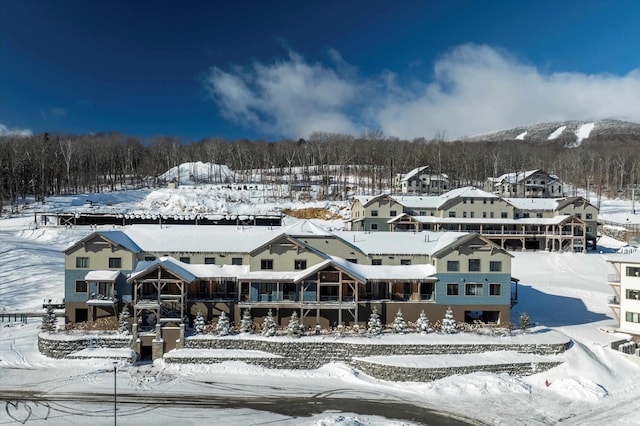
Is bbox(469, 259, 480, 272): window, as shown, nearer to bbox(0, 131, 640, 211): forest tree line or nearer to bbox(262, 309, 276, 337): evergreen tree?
bbox(262, 309, 276, 337): evergreen tree

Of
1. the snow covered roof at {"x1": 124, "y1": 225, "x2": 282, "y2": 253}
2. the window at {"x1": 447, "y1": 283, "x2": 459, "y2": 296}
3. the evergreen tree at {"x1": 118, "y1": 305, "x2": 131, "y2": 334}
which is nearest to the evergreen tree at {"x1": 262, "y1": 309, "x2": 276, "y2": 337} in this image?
the snow covered roof at {"x1": 124, "y1": 225, "x2": 282, "y2": 253}

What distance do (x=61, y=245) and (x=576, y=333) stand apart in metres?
46.3

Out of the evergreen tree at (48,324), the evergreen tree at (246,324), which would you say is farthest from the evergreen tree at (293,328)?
the evergreen tree at (48,324)

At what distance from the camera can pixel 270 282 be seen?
28.3 meters

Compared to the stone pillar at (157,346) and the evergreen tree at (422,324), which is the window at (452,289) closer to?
the evergreen tree at (422,324)

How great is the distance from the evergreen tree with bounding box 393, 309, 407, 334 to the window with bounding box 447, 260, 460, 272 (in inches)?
188

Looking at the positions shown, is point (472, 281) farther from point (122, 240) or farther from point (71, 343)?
point (71, 343)

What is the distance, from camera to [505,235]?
52250 millimetres

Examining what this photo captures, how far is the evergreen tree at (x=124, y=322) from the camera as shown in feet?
86.0

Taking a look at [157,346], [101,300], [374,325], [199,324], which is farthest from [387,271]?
[101,300]

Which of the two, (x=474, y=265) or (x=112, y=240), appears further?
(x=474, y=265)

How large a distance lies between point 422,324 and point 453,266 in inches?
182

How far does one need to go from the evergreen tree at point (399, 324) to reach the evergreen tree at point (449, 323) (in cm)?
238

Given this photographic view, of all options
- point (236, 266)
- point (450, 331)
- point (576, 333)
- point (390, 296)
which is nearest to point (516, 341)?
point (450, 331)
